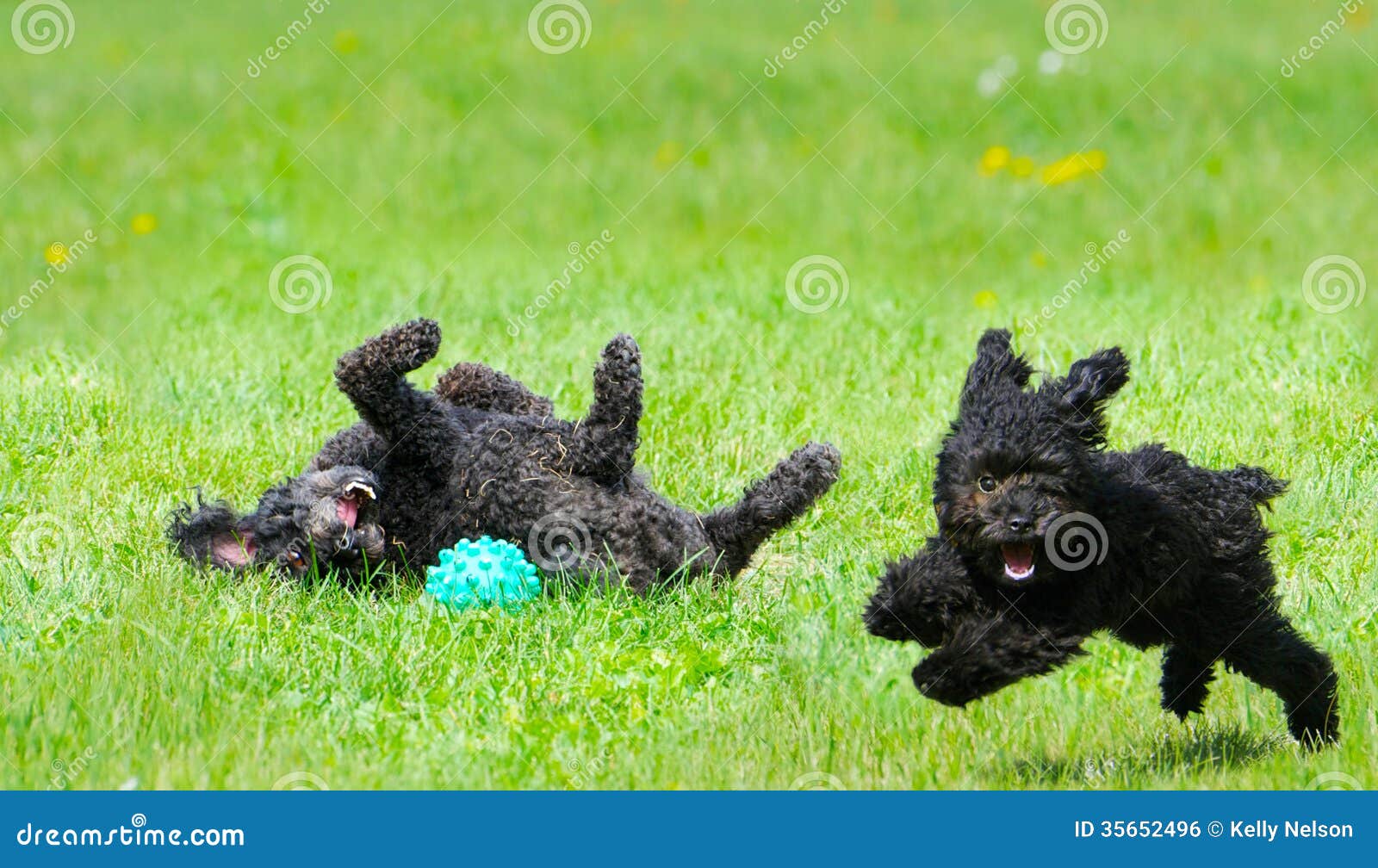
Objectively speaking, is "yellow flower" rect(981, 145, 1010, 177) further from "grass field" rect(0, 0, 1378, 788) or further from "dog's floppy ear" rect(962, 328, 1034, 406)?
"dog's floppy ear" rect(962, 328, 1034, 406)

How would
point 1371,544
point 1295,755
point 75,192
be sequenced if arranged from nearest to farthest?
point 1295,755 < point 1371,544 < point 75,192

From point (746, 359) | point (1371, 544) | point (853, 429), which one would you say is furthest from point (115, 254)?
point (1371, 544)

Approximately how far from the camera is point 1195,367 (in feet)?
25.0

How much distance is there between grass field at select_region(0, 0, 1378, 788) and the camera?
457 centimetres

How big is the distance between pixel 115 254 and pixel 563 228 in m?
3.48

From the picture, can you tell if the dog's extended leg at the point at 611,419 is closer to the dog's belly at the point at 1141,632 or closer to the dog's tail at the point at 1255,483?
the dog's belly at the point at 1141,632

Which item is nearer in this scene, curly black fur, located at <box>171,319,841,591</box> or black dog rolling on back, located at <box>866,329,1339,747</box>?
black dog rolling on back, located at <box>866,329,1339,747</box>

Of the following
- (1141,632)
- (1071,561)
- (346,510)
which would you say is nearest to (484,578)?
(346,510)

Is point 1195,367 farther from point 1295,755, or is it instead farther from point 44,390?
point 44,390

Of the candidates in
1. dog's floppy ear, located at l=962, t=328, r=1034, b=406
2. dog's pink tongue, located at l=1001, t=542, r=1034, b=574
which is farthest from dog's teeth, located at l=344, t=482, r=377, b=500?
dog's pink tongue, located at l=1001, t=542, r=1034, b=574

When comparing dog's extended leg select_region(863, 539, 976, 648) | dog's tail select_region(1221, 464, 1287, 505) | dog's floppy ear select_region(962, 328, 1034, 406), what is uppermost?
dog's floppy ear select_region(962, 328, 1034, 406)

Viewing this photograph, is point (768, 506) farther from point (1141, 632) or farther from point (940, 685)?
point (940, 685)

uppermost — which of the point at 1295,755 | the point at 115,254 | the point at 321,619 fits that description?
the point at 115,254

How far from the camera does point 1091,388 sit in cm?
423
